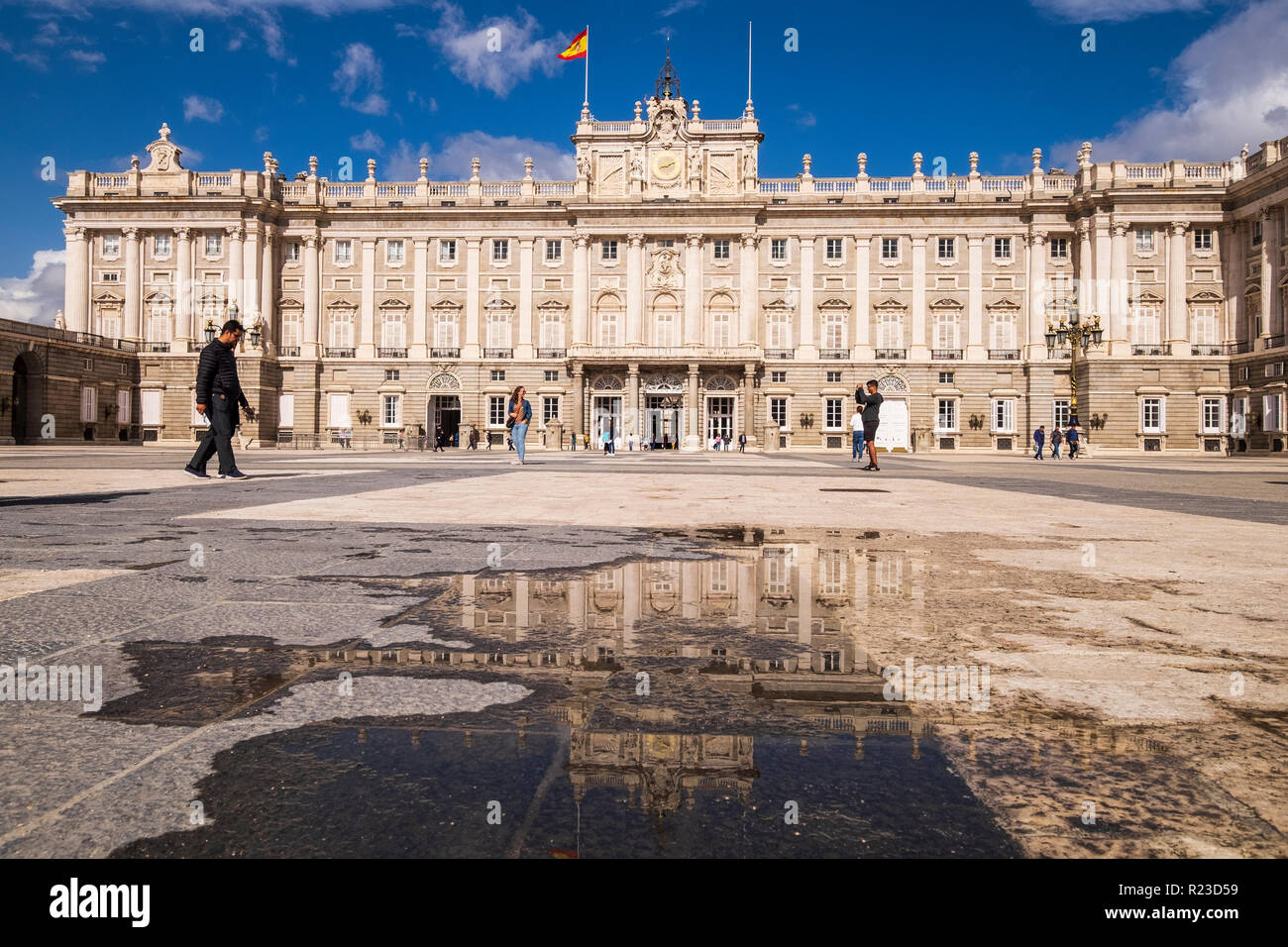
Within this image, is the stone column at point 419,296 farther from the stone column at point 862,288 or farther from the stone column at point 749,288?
the stone column at point 862,288

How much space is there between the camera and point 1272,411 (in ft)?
125

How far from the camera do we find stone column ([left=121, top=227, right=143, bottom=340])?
151ft

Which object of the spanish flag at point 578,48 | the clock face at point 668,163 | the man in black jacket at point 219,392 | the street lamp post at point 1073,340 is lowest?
the man in black jacket at point 219,392

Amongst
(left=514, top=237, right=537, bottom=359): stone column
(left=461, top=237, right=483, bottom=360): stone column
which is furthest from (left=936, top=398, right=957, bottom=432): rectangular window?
(left=461, top=237, right=483, bottom=360): stone column

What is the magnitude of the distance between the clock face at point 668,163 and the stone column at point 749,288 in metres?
5.53

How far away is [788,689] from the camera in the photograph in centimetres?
214

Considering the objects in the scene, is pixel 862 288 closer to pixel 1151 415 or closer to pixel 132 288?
pixel 1151 415

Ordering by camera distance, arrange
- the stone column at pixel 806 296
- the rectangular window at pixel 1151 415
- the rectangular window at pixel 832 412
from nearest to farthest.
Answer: the rectangular window at pixel 1151 415, the rectangular window at pixel 832 412, the stone column at pixel 806 296

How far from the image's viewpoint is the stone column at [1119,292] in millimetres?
42219

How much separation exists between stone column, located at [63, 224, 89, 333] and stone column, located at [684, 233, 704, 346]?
35025 millimetres

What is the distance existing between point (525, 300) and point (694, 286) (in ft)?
32.8

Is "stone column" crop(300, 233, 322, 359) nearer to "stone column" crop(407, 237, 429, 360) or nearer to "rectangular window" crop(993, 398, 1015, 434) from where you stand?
"stone column" crop(407, 237, 429, 360)

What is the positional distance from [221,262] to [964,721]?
52428 mm

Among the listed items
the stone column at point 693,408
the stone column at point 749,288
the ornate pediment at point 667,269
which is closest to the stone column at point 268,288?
the ornate pediment at point 667,269
